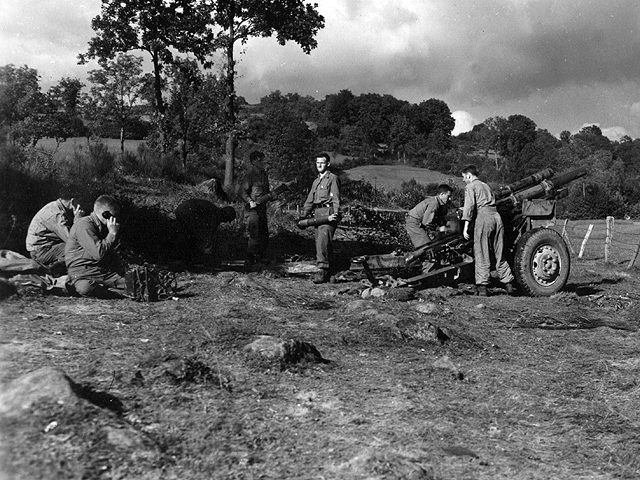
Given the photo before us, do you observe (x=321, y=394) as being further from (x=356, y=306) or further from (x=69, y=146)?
(x=69, y=146)

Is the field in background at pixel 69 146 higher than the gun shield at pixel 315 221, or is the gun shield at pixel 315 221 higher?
the field in background at pixel 69 146

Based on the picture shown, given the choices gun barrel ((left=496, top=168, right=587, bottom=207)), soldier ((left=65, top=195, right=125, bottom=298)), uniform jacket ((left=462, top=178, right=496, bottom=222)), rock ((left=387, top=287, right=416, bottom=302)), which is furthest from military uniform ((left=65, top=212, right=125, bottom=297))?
gun barrel ((left=496, top=168, right=587, bottom=207))

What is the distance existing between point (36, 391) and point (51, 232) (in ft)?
15.6

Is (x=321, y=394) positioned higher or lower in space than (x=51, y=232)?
lower

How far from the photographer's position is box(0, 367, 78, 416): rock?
114 inches

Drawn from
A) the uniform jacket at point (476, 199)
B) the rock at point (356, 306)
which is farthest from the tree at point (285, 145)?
the rock at point (356, 306)

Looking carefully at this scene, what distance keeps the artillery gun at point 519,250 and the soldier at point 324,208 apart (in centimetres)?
48

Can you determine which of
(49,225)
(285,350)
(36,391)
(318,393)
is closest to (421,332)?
(285,350)

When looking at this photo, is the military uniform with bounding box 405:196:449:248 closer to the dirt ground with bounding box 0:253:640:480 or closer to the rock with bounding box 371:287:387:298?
the rock with bounding box 371:287:387:298

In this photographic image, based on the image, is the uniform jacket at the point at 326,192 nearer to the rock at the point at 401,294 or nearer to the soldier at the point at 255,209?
the soldier at the point at 255,209

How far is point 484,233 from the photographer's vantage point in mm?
8031

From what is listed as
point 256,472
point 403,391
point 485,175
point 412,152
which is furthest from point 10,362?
point 412,152

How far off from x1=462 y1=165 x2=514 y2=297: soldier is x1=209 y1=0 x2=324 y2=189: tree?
12.9m

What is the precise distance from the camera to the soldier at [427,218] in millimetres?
9227
